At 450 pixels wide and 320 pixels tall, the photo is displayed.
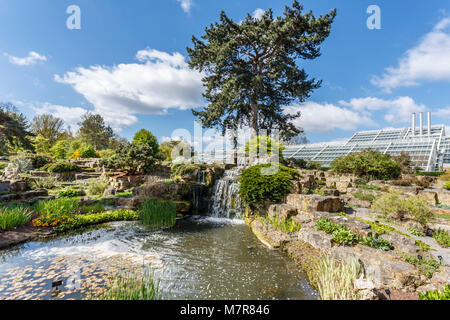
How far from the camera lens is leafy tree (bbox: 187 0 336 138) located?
50.1 ft

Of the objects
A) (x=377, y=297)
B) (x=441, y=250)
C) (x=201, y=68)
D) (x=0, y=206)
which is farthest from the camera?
(x=201, y=68)

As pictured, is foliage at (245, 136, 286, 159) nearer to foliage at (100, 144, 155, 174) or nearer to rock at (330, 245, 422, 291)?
foliage at (100, 144, 155, 174)

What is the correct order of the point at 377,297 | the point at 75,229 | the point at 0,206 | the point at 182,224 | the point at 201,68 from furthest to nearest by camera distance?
the point at 201,68 < the point at 182,224 < the point at 0,206 < the point at 75,229 < the point at 377,297

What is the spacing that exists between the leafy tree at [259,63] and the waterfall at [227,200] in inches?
322

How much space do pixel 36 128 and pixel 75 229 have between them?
4757cm

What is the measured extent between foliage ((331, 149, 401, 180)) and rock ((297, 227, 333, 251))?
9805mm

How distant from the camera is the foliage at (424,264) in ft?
11.1

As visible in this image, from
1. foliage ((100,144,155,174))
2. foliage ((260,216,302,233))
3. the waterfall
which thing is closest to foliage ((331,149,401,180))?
the waterfall

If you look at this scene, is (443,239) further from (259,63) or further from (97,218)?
(259,63)
